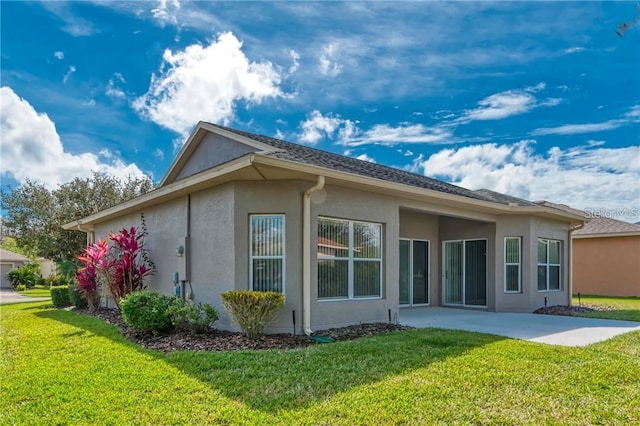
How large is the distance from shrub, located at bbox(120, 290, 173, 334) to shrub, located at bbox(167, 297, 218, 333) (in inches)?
5.0

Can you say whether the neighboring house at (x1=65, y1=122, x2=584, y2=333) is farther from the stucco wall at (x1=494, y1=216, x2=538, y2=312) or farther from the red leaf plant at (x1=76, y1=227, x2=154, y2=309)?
the red leaf plant at (x1=76, y1=227, x2=154, y2=309)

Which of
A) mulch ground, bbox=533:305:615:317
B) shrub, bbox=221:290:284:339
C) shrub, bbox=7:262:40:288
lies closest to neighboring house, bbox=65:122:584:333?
mulch ground, bbox=533:305:615:317

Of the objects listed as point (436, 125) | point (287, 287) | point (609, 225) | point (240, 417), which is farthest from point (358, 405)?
point (609, 225)

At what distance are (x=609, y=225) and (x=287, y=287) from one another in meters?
20.8

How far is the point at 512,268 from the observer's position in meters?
13.7

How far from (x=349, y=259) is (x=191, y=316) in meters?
3.48

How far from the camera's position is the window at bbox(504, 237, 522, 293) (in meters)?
13.6

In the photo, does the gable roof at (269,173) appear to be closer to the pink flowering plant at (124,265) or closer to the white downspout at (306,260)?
the white downspout at (306,260)

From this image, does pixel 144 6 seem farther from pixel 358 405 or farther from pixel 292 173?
pixel 358 405

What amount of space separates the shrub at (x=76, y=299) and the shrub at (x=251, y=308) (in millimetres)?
9080

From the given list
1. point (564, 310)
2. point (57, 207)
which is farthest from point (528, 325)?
point (57, 207)

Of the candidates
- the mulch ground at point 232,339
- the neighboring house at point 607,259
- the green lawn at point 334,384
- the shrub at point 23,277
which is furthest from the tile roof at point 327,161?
the shrub at point 23,277

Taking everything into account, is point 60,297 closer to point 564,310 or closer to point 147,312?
point 147,312

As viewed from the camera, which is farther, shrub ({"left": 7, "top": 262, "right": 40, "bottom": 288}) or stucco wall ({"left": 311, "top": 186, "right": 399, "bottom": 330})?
shrub ({"left": 7, "top": 262, "right": 40, "bottom": 288})
